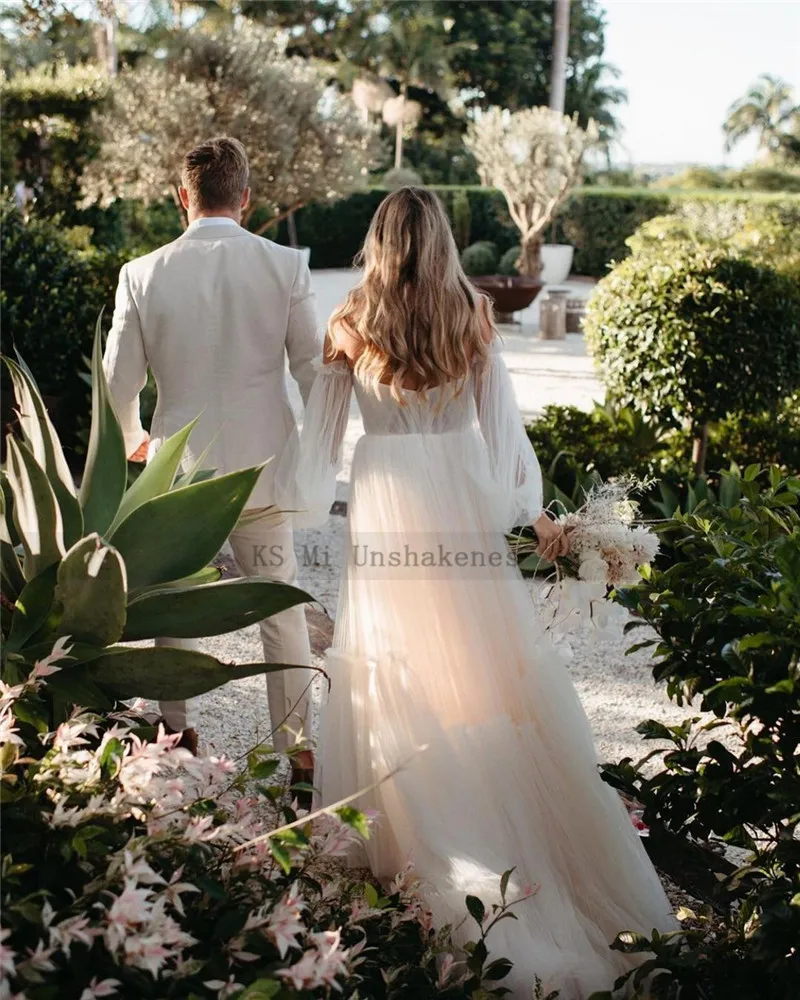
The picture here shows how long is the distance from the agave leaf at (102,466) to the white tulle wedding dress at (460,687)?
847 millimetres

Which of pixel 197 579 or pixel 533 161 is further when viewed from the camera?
pixel 533 161

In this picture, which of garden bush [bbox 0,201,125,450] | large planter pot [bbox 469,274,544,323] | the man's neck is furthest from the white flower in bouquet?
large planter pot [bbox 469,274,544,323]

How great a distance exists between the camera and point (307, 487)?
3.19 meters

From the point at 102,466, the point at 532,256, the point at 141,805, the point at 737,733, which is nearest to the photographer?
the point at 141,805

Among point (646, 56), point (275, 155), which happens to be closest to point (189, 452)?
point (646, 56)

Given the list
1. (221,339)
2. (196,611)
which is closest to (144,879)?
(196,611)

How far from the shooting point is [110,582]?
1812mm

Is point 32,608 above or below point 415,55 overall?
below

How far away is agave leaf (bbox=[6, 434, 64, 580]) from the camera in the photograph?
6.43ft

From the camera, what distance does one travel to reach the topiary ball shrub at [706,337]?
6.44 m

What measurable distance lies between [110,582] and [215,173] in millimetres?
1924

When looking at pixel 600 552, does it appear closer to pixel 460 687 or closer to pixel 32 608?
pixel 460 687

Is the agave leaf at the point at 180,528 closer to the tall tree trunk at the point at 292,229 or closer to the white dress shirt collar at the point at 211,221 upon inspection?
the white dress shirt collar at the point at 211,221

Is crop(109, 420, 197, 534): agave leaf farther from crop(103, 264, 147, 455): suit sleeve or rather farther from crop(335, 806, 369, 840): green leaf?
crop(103, 264, 147, 455): suit sleeve
